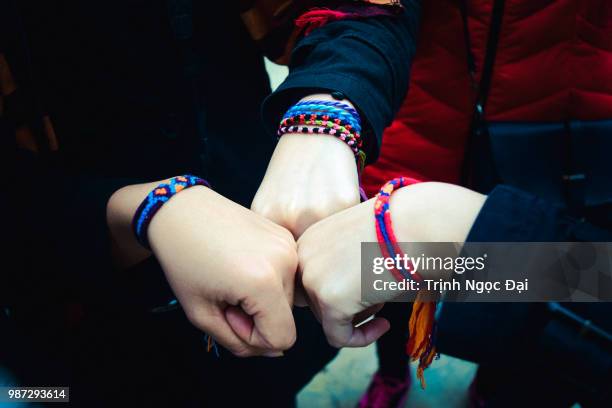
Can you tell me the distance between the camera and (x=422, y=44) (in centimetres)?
85

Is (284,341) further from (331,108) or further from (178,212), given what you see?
(331,108)

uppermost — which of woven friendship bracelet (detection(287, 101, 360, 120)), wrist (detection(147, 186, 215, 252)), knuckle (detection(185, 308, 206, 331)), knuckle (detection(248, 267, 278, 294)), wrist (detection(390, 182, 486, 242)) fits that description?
woven friendship bracelet (detection(287, 101, 360, 120))

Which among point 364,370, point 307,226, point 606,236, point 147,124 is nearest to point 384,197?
point 307,226

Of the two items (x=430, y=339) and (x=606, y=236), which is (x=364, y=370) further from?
(x=606, y=236)

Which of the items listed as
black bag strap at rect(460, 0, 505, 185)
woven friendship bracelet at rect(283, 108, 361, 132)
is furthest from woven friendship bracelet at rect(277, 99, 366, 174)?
black bag strap at rect(460, 0, 505, 185)

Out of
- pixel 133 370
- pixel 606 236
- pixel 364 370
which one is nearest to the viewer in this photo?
pixel 606 236

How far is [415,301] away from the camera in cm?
54

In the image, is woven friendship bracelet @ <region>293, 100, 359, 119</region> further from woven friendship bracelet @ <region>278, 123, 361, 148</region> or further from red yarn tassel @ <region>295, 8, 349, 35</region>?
red yarn tassel @ <region>295, 8, 349, 35</region>

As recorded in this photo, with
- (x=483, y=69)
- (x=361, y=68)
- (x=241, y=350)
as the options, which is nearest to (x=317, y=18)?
(x=361, y=68)

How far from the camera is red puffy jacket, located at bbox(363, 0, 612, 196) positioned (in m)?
0.76

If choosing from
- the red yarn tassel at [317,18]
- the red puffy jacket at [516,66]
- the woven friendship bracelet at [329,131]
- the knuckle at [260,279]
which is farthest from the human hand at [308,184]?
the red puffy jacket at [516,66]

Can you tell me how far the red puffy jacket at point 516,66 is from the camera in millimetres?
757

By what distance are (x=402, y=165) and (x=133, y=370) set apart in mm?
629

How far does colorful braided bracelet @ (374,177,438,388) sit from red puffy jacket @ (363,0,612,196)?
0.38 meters
